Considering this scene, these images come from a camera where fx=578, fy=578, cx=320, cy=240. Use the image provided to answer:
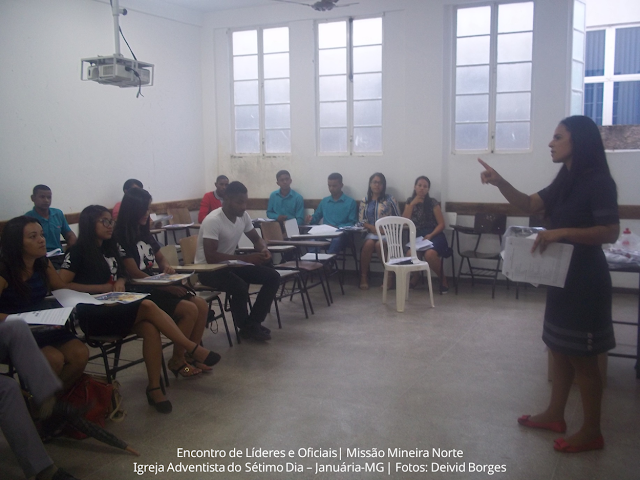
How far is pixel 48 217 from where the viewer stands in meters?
5.49

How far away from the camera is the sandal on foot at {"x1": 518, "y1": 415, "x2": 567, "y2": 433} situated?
302cm

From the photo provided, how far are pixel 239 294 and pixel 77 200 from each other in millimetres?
2622

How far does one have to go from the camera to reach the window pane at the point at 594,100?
26.3 feet

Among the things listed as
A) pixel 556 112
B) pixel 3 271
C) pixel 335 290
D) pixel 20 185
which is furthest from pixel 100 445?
pixel 556 112

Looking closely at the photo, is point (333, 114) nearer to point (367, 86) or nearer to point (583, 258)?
point (367, 86)

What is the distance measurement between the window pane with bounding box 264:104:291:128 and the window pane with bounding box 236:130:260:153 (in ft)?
0.76

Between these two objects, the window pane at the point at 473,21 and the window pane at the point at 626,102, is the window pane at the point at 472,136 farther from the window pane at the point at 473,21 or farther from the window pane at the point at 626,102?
the window pane at the point at 626,102

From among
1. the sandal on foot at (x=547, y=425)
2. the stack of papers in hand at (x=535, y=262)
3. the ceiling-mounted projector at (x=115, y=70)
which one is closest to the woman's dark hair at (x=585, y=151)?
the stack of papers in hand at (x=535, y=262)

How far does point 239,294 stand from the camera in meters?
4.64

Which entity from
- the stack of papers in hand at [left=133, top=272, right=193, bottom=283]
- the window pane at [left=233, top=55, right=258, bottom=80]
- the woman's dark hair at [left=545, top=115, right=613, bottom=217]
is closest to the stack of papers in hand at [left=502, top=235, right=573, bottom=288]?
the woman's dark hair at [left=545, top=115, right=613, bottom=217]

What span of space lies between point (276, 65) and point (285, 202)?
186cm

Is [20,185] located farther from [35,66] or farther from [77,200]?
[35,66]

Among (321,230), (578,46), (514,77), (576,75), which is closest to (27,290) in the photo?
(321,230)

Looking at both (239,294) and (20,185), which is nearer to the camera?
(239,294)
